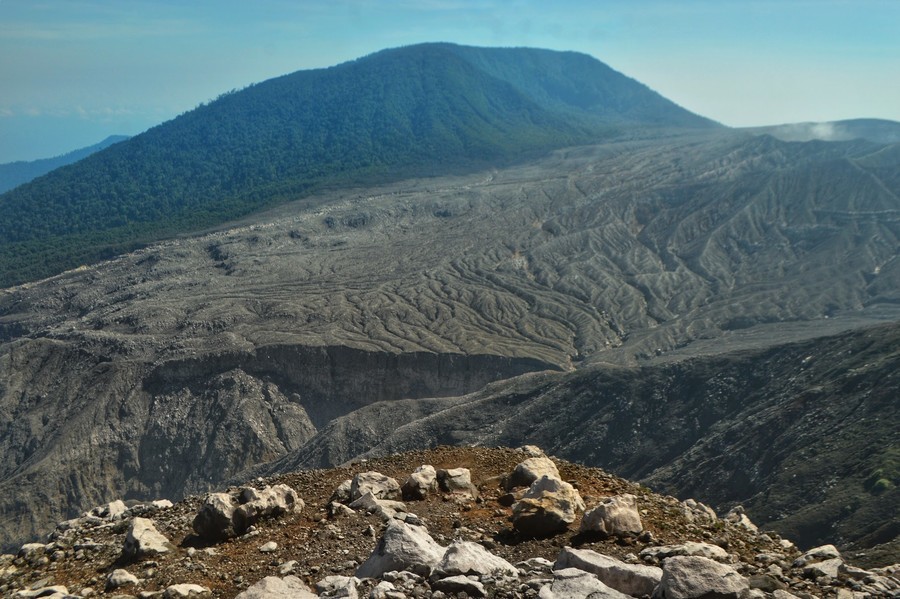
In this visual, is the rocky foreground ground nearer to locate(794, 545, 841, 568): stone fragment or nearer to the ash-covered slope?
locate(794, 545, 841, 568): stone fragment

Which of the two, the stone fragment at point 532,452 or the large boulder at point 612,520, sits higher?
the large boulder at point 612,520

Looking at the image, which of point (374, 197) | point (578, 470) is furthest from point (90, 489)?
point (374, 197)

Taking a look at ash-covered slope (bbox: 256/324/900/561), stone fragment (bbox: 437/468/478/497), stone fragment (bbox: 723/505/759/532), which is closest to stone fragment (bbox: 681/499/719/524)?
stone fragment (bbox: 723/505/759/532)

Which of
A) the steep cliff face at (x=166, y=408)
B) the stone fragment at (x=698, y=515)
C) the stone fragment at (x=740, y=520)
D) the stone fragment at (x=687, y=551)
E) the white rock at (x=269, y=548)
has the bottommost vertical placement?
the steep cliff face at (x=166, y=408)

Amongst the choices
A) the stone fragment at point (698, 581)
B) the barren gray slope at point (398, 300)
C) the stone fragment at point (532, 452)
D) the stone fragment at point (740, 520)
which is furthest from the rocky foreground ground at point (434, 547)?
the barren gray slope at point (398, 300)

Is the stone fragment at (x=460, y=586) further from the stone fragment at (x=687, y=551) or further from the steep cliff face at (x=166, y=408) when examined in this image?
the steep cliff face at (x=166, y=408)
